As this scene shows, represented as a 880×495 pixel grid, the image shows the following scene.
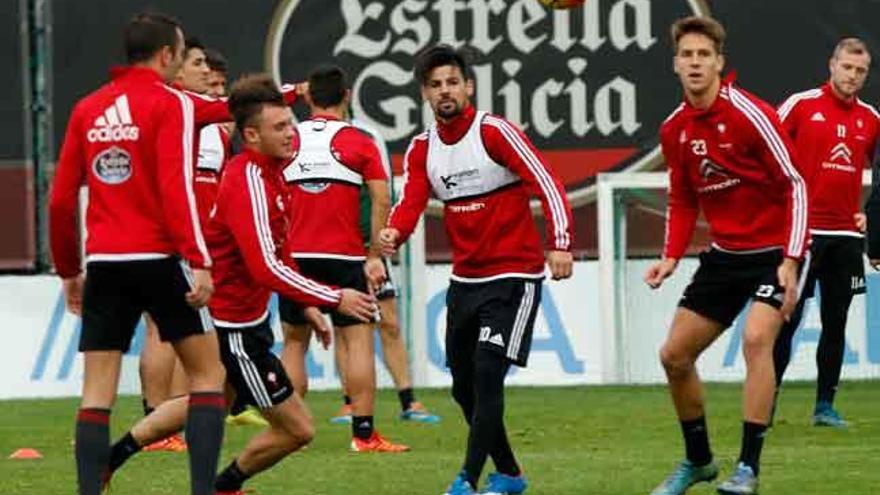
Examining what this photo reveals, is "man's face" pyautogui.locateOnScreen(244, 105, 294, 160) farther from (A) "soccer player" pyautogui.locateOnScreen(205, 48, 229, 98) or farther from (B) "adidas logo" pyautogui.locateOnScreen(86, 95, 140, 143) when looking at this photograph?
(A) "soccer player" pyautogui.locateOnScreen(205, 48, 229, 98)

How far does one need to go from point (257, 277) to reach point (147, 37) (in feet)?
3.94

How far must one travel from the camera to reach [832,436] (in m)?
13.8

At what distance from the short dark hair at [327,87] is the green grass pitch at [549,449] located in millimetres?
1870

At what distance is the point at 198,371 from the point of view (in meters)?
9.56

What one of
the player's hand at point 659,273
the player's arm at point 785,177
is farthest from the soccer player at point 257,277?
the player's arm at point 785,177

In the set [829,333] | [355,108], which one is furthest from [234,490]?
[355,108]

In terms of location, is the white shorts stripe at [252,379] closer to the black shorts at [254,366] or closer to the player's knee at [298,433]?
the black shorts at [254,366]

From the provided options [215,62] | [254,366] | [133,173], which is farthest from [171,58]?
[215,62]

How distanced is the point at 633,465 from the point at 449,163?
1979mm

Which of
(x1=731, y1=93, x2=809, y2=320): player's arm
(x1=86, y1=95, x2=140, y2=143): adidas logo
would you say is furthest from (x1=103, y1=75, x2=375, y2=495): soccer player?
(x1=731, y1=93, x2=809, y2=320): player's arm

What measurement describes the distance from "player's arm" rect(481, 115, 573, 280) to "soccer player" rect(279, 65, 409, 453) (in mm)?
2843

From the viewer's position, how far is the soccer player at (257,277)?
33.4ft

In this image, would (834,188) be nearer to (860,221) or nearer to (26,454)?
(860,221)

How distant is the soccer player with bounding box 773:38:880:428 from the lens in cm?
1495
